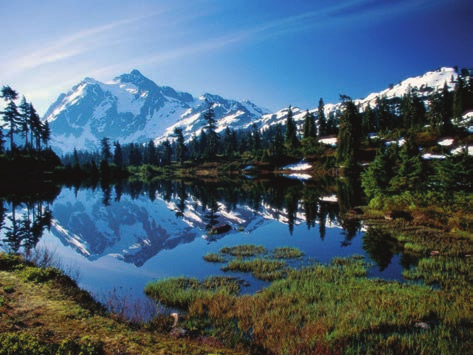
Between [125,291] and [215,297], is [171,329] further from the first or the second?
[125,291]

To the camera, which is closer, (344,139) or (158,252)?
(158,252)

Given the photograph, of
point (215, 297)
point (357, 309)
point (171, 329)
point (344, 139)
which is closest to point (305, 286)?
point (357, 309)

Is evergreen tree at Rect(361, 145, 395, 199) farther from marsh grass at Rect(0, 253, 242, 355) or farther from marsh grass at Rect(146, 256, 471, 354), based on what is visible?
marsh grass at Rect(0, 253, 242, 355)

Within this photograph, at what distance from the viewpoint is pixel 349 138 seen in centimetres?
9038

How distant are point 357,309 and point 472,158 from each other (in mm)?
23160

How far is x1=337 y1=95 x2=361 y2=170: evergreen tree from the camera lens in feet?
298

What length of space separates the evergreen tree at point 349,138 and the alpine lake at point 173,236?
40787 mm

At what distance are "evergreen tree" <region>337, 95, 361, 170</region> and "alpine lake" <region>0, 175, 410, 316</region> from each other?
40787mm

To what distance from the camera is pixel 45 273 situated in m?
13.7

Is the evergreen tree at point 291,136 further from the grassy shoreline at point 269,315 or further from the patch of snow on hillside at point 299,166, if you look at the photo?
the grassy shoreline at point 269,315

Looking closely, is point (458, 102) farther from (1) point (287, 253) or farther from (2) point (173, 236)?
(2) point (173, 236)

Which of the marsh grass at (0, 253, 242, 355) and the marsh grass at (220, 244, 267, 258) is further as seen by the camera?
the marsh grass at (220, 244, 267, 258)

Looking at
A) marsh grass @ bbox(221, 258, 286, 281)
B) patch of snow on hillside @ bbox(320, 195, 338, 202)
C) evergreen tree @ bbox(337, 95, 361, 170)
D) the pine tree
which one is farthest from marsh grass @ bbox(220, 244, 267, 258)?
evergreen tree @ bbox(337, 95, 361, 170)

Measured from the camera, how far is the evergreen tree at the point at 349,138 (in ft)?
298
